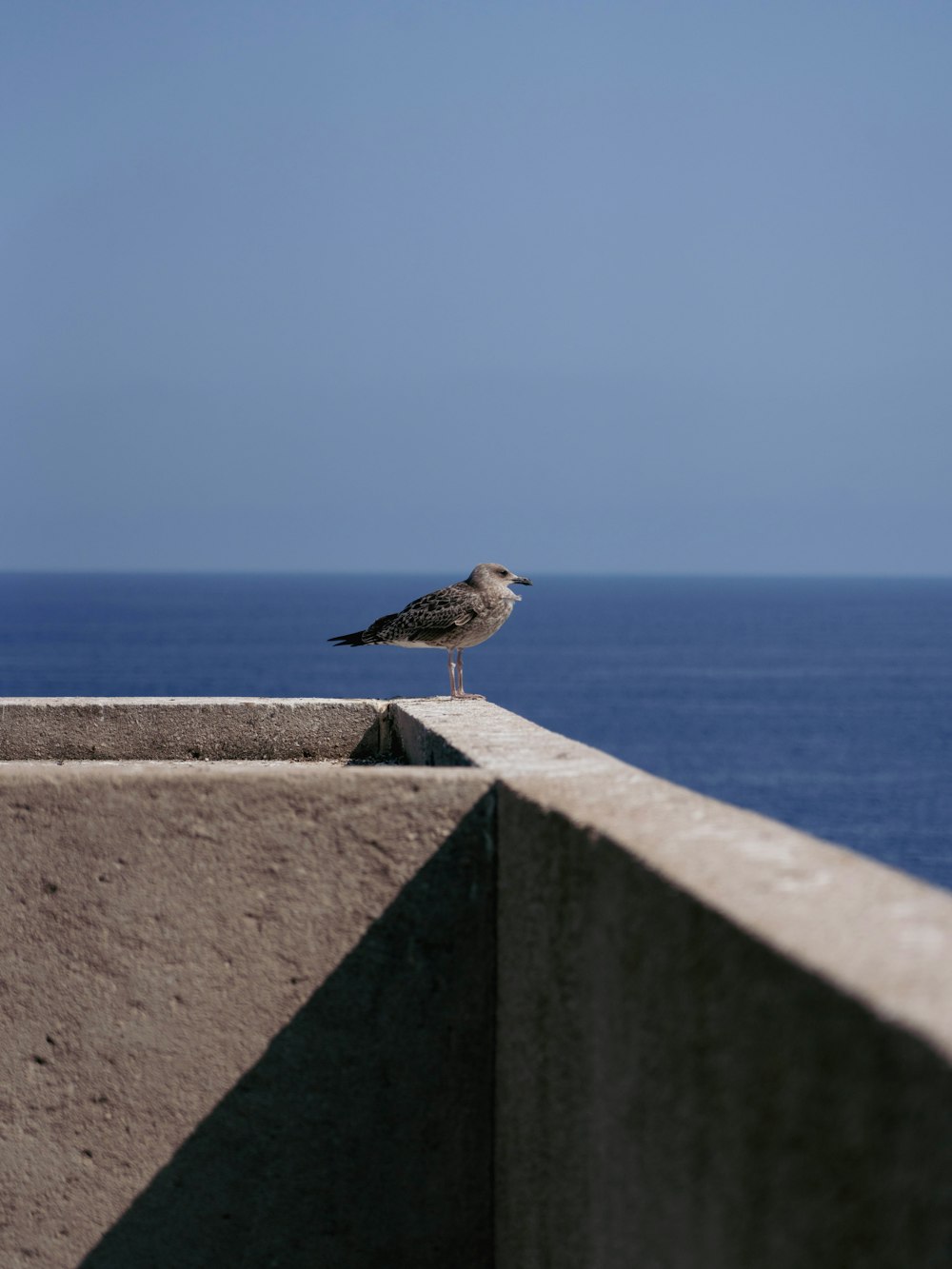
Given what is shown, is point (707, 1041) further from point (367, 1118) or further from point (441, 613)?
point (441, 613)

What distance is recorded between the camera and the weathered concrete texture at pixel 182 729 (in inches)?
278

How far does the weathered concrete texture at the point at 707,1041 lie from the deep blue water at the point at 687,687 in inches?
2172

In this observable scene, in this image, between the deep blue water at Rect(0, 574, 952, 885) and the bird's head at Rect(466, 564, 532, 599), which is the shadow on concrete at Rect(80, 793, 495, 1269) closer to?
the bird's head at Rect(466, 564, 532, 599)

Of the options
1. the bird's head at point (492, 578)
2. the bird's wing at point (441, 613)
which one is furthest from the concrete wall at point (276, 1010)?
the bird's head at point (492, 578)

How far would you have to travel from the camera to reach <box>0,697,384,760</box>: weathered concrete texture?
7.07 meters

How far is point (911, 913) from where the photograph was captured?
191 centimetres

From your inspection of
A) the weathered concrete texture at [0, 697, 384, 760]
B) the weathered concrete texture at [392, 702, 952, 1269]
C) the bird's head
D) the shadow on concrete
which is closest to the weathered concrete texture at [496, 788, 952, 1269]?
the weathered concrete texture at [392, 702, 952, 1269]

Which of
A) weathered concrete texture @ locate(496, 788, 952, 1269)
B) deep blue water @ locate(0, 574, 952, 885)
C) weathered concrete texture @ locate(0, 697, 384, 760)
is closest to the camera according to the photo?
weathered concrete texture @ locate(496, 788, 952, 1269)

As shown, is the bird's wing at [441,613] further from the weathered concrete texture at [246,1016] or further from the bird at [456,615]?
the weathered concrete texture at [246,1016]

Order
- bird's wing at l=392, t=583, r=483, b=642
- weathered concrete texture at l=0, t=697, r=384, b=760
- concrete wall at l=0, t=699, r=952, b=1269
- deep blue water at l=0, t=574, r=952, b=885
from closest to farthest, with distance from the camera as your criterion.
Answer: concrete wall at l=0, t=699, r=952, b=1269 → weathered concrete texture at l=0, t=697, r=384, b=760 → bird's wing at l=392, t=583, r=483, b=642 → deep blue water at l=0, t=574, r=952, b=885

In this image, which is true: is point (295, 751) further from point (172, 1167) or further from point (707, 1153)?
point (707, 1153)

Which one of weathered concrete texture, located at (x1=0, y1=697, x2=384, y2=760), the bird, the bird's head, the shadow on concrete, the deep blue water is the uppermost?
the bird's head

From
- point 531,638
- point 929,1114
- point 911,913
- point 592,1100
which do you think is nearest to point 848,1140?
point 929,1114

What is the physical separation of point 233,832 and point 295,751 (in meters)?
3.56
